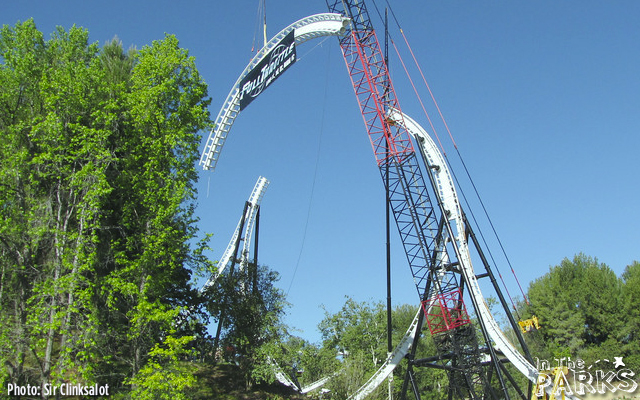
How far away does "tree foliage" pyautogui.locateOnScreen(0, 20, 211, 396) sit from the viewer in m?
16.5

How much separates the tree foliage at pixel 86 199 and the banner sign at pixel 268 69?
7.66 m

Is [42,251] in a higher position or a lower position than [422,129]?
A: lower

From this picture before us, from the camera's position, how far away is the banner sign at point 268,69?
28.2 m

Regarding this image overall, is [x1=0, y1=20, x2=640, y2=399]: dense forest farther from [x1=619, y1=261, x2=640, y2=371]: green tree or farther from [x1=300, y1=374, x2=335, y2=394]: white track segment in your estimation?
[x1=619, y1=261, x2=640, y2=371]: green tree

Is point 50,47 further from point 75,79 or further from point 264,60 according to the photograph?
point 264,60

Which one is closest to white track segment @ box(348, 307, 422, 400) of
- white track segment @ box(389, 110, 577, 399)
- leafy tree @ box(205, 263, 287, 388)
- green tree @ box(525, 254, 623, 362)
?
white track segment @ box(389, 110, 577, 399)

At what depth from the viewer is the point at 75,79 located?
18.8m

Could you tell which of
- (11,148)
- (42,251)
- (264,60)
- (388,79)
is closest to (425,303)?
(388,79)

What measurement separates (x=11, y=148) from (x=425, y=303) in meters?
20.9

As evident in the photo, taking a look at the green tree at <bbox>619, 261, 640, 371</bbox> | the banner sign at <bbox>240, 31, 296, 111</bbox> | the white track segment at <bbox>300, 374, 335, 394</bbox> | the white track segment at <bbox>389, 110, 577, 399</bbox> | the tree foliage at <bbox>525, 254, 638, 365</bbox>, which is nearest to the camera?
the white track segment at <bbox>389, 110, 577, 399</bbox>

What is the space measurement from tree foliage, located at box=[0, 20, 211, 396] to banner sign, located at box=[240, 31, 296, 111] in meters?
7.66

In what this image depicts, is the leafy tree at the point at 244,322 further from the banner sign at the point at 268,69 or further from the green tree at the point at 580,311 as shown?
the green tree at the point at 580,311

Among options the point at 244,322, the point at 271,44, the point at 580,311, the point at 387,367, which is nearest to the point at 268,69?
the point at 271,44

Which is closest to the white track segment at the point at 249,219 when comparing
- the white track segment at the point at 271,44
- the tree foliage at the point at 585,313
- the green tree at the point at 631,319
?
the white track segment at the point at 271,44
